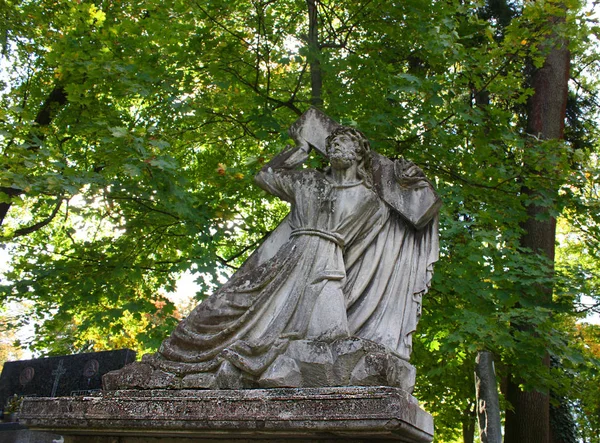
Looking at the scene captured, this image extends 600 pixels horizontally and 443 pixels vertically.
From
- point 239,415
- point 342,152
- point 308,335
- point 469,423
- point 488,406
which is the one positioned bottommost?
point 239,415

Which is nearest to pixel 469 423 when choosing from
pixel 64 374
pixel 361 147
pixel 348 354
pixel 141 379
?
pixel 64 374

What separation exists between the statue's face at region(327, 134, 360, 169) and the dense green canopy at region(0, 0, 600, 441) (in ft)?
10.2

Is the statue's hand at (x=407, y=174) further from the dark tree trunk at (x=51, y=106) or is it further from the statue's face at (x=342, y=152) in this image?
the dark tree trunk at (x=51, y=106)

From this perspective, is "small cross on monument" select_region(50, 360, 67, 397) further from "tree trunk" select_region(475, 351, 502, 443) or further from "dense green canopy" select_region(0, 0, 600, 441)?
"tree trunk" select_region(475, 351, 502, 443)

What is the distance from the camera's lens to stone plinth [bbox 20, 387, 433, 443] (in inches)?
130

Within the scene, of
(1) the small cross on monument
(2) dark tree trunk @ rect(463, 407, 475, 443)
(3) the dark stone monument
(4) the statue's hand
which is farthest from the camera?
(2) dark tree trunk @ rect(463, 407, 475, 443)

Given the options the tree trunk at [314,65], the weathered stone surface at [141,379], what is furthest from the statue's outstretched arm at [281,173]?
the tree trunk at [314,65]

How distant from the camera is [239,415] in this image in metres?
3.52

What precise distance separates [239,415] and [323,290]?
111 centimetres

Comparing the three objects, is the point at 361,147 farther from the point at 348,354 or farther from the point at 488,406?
the point at 488,406

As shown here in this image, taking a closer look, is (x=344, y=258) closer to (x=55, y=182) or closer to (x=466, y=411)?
(x=55, y=182)

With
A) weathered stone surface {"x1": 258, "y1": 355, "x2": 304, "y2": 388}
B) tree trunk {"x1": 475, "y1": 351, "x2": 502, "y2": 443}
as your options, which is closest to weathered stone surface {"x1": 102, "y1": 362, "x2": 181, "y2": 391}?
weathered stone surface {"x1": 258, "y1": 355, "x2": 304, "y2": 388}

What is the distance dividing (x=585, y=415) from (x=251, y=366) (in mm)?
18774

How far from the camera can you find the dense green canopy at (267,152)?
26.8 ft
